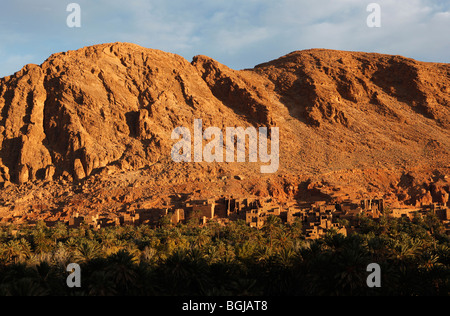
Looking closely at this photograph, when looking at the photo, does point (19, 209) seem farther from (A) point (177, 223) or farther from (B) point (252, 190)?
(B) point (252, 190)

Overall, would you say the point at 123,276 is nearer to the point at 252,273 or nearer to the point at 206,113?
the point at 252,273

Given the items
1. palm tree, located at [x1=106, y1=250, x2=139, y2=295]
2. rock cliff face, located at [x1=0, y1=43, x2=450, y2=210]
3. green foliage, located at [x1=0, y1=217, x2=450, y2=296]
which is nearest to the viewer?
green foliage, located at [x1=0, y1=217, x2=450, y2=296]

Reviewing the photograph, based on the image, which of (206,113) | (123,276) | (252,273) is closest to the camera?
(123,276)

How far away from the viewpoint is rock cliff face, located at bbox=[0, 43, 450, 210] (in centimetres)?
5031

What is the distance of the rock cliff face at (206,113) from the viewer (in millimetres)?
50312

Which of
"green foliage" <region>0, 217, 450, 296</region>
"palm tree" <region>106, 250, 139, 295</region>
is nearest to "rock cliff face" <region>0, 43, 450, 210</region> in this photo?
"green foliage" <region>0, 217, 450, 296</region>

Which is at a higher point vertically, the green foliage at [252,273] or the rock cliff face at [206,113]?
the rock cliff face at [206,113]

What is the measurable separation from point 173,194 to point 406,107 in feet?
147

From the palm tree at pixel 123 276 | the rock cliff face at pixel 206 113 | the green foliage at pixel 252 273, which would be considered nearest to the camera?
the green foliage at pixel 252 273

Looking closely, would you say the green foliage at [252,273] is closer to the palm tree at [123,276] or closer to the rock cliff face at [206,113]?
the palm tree at [123,276]

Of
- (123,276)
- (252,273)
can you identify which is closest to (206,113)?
(252,273)

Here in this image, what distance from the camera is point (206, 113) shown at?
5872cm

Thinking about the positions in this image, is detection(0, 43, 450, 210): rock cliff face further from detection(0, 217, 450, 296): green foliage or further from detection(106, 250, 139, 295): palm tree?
detection(106, 250, 139, 295): palm tree

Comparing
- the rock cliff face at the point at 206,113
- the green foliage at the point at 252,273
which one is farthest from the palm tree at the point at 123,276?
the rock cliff face at the point at 206,113
